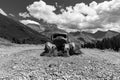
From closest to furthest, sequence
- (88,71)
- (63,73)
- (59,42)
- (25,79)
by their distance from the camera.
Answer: (25,79)
(63,73)
(88,71)
(59,42)

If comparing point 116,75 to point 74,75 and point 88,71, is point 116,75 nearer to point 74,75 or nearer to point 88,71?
point 88,71

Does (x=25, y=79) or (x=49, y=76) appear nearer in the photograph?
(x=25, y=79)

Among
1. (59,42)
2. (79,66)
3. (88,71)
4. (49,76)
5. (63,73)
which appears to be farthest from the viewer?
(59,42)

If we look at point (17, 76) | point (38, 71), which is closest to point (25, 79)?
point (17, 76)

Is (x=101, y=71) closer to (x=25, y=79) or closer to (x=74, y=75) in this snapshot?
(x=74, y=75)

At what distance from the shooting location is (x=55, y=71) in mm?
10969

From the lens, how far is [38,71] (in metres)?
10.8

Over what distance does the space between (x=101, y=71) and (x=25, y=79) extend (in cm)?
693

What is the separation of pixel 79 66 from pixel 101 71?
2.18 meters

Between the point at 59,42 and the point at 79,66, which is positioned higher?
the point at 59,42

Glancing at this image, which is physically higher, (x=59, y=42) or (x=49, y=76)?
(x=59, y=42)

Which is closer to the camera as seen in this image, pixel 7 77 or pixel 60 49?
pixel 7 77

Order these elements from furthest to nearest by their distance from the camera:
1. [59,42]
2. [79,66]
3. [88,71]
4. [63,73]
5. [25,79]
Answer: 1. [59,42]
2. [79,66]
3. [88,71]
4. [63,73]
5. [25,79]

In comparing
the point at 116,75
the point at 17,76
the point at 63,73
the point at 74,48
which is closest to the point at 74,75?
the point at 63,73
